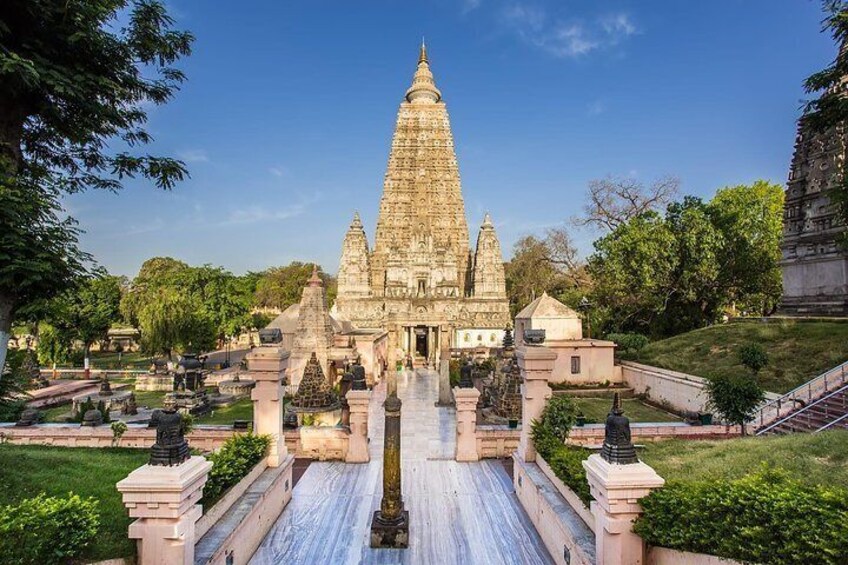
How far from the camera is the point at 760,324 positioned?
2266cm

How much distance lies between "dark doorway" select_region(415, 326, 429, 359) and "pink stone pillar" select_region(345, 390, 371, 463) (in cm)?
3066

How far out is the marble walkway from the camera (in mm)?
7074

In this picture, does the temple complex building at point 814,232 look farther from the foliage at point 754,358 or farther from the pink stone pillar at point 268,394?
the pink stone pillar at point 268,394

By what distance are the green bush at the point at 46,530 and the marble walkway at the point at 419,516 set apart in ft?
8.80

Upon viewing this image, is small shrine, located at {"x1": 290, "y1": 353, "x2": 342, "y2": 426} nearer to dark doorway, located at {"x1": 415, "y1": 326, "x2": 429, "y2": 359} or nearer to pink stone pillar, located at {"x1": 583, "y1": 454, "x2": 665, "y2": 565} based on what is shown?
pink stone pillar, located at {"x1": 583, "y1": 454, "x2": 665, "y2": 565}

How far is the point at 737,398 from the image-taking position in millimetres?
11562

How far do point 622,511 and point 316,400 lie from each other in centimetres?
1167

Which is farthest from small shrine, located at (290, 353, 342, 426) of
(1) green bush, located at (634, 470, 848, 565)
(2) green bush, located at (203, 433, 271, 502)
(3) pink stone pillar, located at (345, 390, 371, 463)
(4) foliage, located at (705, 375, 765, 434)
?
(1) green bush, located at (634, 470, 848, 565)

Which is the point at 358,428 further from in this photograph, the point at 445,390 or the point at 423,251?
the point at 423,251

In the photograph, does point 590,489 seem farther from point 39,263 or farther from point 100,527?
point 39,263

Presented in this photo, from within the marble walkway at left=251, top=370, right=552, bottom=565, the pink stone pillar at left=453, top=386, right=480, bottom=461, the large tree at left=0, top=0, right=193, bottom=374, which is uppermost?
the large tree at left=0, top=0, right=193, bottom=374

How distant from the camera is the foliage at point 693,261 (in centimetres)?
2844

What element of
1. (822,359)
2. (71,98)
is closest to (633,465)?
(71,98)

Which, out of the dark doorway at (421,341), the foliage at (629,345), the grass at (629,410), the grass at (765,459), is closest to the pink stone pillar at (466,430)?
the grass at (765,459)
